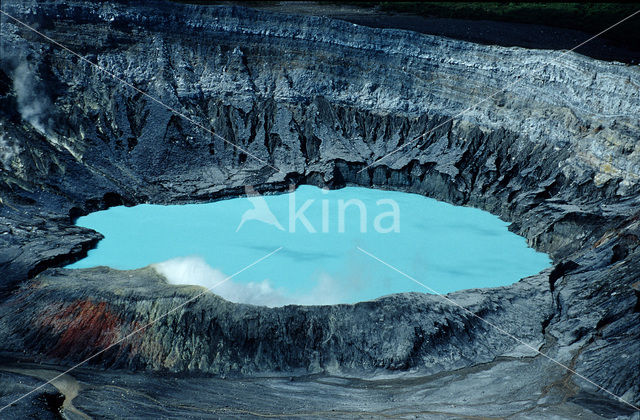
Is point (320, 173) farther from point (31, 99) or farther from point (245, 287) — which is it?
point (31, 99)

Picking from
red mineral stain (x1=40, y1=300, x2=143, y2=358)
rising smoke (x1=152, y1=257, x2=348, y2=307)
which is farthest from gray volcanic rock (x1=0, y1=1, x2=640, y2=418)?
rising smoke (x1=152, y1=257, x2=348, y2=307)

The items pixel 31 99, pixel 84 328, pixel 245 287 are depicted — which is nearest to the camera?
pixel 84 328

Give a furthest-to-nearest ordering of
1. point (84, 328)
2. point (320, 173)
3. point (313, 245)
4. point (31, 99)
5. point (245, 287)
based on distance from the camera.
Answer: point (320, 173) < point (31, 99) < point (313, 245) < point (245, 287) < point (84, 328)

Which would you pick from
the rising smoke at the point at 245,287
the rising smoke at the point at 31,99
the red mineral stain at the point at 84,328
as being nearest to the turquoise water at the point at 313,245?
the rising smoke at the point at 245,287

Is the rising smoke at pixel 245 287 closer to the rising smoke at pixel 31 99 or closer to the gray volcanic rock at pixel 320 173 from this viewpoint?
the gray volcanic rock at pixel 320 173

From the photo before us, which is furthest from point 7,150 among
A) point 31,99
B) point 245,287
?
point 245,287
